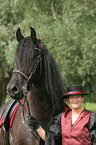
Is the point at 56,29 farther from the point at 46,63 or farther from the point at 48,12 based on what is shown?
the point at 46,63

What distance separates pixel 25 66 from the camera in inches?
123

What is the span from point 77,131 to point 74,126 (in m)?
0.07

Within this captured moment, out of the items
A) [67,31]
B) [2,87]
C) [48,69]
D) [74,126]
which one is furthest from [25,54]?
[2,87]

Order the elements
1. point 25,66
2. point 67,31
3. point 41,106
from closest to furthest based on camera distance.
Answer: point 25,66, point 41,106, point 67,31

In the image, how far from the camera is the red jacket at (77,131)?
8.71ft

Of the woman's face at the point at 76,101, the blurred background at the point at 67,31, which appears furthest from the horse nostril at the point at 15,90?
the blurred background at the point at 67,31

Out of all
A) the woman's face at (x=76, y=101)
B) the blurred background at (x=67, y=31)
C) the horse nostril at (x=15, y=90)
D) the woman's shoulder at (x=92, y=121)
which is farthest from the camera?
the blurred background at (x=67, y=31)

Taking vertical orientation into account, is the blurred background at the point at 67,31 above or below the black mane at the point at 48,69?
above

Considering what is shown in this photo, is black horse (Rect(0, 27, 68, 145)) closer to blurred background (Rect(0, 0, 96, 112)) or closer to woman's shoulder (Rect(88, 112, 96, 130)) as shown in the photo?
woman's shoulder (Rect(88, 112, 96, 130))

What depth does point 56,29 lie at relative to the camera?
11.2m

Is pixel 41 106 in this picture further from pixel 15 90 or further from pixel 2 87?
pixel 2 87

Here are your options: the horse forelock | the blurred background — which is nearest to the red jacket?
the horse forelock

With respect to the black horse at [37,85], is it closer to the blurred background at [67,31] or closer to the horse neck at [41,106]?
the horse neck at [41,106]

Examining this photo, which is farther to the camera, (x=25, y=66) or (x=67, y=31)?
(x=67, y=31)
